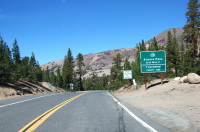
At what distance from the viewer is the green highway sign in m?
25.1

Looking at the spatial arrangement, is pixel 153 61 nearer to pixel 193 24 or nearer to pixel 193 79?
pixel 193 79

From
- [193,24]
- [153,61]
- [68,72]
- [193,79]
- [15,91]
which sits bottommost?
[15,91]

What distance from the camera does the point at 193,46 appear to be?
5344cm

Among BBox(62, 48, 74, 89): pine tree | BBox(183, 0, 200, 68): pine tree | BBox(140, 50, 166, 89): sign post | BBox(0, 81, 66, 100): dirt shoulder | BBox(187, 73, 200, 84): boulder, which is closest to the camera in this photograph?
BBox(187, 73, 200, 84): boulder

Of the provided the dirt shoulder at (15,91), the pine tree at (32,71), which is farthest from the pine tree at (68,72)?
the dirt shoulder at (15,91)

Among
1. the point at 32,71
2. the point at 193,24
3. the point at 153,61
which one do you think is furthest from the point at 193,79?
the point at 32,71

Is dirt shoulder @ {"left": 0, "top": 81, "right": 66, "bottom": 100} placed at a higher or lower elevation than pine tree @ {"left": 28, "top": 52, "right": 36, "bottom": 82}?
lower

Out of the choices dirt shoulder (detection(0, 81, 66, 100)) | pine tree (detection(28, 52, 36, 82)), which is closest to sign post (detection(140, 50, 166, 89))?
dirt shoulder (detection(0, 81, 66, 100))

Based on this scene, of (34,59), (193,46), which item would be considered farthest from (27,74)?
(193,46)

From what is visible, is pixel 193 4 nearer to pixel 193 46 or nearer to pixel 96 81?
pixel 193 46

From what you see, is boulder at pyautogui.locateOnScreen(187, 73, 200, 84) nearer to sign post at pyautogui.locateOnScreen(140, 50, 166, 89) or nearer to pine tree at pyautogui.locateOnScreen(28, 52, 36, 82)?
sign post at pyautogui.locateOnScreen(140, 50, 166, 89)

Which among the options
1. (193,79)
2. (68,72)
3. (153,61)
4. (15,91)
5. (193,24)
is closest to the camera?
(193,79)

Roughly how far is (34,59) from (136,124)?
95155 millimetres

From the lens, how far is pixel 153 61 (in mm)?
25344
